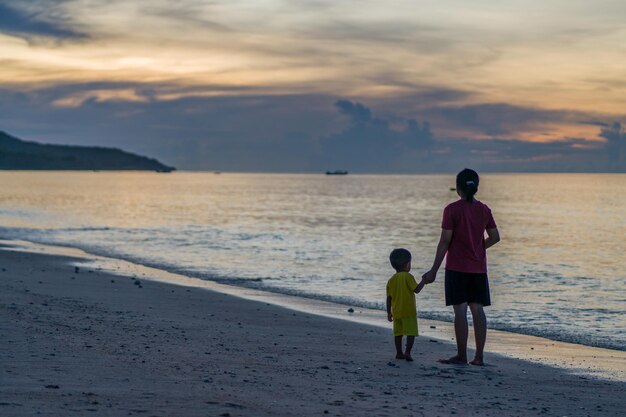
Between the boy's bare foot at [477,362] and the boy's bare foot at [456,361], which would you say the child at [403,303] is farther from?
Answer: the boy's bare foot at [477,362]

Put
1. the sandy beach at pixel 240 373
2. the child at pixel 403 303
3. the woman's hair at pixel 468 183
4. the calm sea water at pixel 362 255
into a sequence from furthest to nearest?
the calm sea water at pixel 362 255 → the child at pixel 403 303 → the woman's hair at pixel 468 183 → the sandy beach at pixel 240 373

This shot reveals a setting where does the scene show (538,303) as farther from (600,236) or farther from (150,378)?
(600,236)

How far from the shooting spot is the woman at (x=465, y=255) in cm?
867

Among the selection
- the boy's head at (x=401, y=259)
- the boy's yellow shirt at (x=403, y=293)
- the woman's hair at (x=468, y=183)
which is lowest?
the boy's yellow shirt at (x=403, y=293)

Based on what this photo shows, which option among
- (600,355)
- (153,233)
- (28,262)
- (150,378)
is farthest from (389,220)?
(150,378)

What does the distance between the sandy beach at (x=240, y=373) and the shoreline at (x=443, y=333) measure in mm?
523

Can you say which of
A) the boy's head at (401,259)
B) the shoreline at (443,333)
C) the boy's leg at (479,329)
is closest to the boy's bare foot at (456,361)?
the boy's leg at (479,329)

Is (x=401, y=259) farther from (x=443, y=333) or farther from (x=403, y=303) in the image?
(x=443, y=333)

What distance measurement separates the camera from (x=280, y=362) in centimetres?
842

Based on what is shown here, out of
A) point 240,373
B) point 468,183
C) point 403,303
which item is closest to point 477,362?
point 403,303

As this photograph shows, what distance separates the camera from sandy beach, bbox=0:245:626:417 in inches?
252

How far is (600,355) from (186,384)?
20.3ft

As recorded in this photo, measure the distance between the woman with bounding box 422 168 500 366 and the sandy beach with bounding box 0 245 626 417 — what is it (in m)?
0.51

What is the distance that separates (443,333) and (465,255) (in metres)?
3.57
